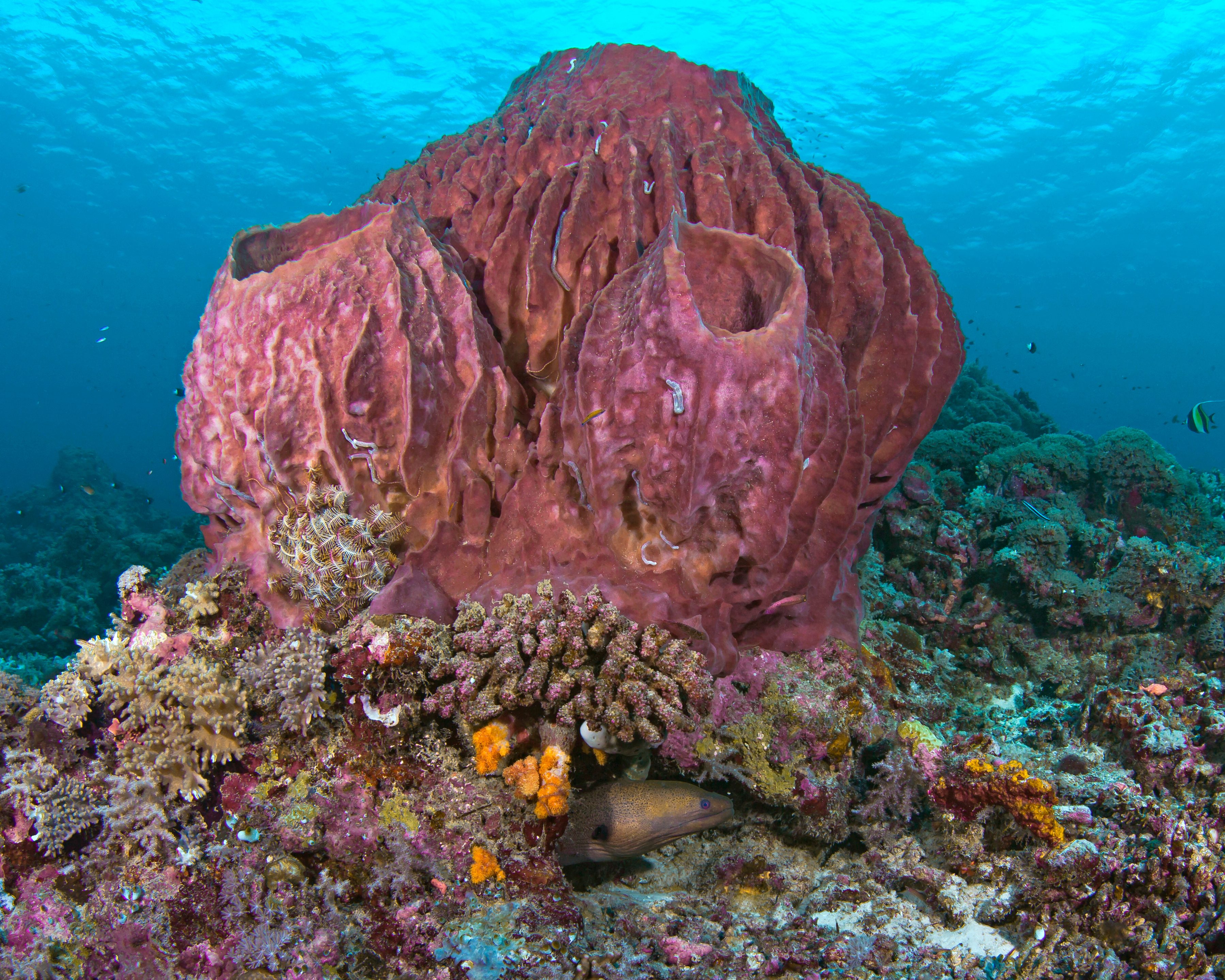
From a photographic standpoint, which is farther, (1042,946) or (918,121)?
(918,121)

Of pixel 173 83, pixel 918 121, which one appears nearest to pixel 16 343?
pixel 173 83

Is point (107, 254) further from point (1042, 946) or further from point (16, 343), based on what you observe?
point (1042, 946)

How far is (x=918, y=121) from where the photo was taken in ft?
140

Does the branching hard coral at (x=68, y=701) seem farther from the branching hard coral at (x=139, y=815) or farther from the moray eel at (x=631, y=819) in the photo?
the moray eel at (x=631, y=819)

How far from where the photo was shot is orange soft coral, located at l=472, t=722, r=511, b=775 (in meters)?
2.93

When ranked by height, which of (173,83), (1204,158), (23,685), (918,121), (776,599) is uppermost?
(1204,158)

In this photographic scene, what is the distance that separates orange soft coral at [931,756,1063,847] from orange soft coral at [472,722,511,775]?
8.31 feet

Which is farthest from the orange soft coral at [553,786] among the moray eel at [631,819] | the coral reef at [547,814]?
the moray eel at [631,819]

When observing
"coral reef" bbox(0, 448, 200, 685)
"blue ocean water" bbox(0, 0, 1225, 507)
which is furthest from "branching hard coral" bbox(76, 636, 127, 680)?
"blue ocean water" bbox(0, 0, 1225, 507)

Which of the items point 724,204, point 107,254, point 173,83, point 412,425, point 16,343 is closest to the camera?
point 412,425

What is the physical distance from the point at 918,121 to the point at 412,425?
52.9m

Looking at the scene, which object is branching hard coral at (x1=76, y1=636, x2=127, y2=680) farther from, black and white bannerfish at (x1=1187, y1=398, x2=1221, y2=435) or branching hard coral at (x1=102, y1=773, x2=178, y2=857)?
black and white bannerfish at (x1=1187, y1=398, x2=1221, y2=435)

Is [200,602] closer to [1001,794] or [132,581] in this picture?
[132,581]

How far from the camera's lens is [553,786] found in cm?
286
